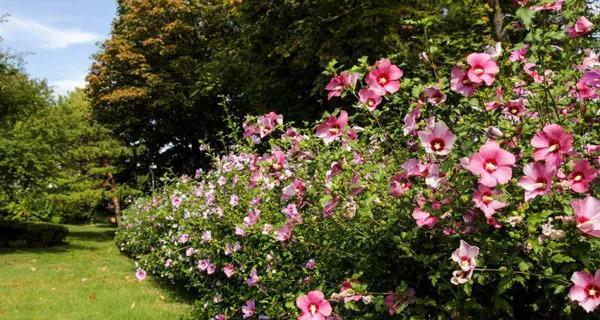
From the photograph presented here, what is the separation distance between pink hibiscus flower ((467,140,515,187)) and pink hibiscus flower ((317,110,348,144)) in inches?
28.2

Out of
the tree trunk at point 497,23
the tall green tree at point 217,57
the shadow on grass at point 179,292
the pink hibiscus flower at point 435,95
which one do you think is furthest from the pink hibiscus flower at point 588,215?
the tall green tree at point 217,57

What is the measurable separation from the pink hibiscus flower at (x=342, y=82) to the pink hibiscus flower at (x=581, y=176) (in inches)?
36.0

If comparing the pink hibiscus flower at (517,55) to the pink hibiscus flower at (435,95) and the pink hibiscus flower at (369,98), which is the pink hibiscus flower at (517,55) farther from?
the pink hibiscus flower at (369,98)

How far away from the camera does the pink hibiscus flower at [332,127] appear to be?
94.3 inches

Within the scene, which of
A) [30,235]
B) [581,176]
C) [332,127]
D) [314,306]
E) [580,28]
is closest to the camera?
[581,176]

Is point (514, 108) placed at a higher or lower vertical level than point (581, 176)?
higher

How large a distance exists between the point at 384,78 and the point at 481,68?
1.35 feet

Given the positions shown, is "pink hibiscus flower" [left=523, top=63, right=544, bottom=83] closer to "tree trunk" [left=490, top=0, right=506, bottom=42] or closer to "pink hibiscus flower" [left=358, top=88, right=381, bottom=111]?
"pink hibiscus flower" [left=358, top=88, right=381, bottom=111]

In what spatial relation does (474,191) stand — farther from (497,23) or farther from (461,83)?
(497,23)

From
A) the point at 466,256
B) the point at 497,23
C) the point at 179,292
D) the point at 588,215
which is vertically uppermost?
the point at 497,23

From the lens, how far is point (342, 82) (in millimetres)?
2369

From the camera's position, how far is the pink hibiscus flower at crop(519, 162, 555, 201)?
1.74 m

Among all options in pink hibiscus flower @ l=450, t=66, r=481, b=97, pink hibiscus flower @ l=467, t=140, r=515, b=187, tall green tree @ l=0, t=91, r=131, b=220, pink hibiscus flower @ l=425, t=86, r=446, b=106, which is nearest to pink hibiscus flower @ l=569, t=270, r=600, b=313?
pink hibiscus flower @ l=467, t=140, r=515, b=187

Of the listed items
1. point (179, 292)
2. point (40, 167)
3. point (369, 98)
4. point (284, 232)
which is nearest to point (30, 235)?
point (40, 167)
